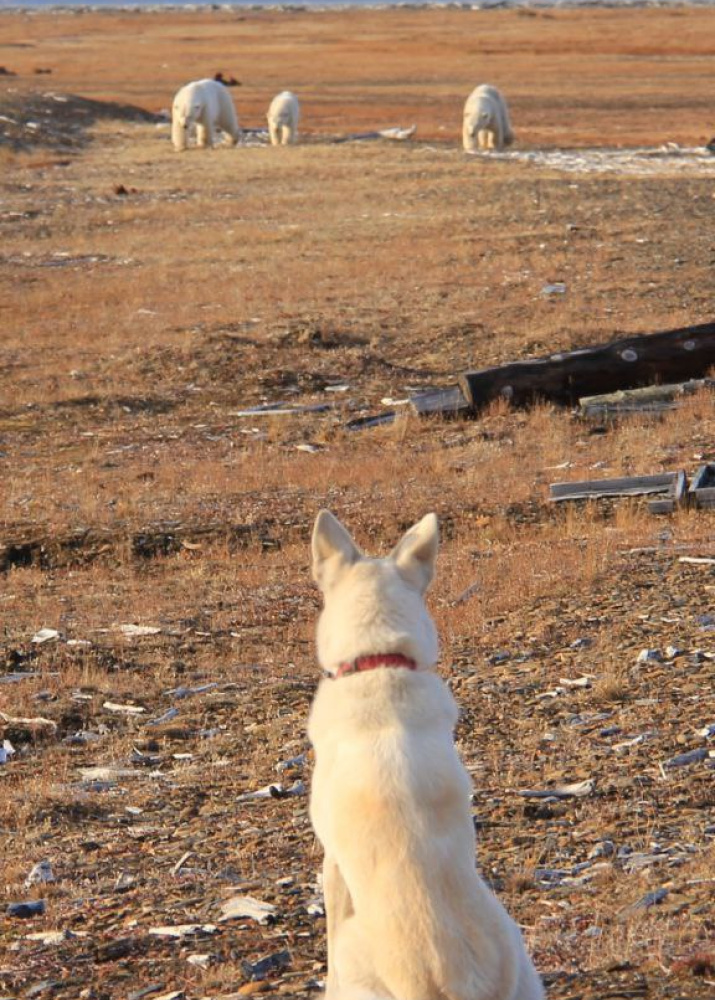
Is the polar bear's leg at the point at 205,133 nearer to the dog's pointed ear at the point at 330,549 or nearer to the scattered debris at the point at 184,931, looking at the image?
the scattered debris at the point at 184,931

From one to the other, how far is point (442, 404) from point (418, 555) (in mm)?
11895

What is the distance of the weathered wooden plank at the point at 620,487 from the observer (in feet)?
41.7

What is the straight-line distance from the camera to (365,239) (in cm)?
2812

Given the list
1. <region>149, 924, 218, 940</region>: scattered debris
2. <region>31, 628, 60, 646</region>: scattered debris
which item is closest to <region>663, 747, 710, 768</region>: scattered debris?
<region>149, 924, 218, 940</region>: scattered debris

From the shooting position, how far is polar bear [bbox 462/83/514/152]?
140ft

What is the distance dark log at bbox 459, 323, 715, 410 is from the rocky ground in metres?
0.35

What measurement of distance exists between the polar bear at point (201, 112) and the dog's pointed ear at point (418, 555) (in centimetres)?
4146

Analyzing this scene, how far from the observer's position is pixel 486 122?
1683 inches

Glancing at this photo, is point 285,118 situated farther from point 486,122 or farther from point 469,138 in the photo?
point 486,122

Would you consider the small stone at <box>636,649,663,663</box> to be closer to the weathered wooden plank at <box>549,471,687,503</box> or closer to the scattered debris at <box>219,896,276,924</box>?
the scattered debris at <box>219,896,276,924</box>

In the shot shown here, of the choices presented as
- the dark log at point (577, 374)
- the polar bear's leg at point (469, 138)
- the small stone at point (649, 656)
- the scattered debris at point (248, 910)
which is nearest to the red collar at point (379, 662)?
the scattered debris at point (248, 910)

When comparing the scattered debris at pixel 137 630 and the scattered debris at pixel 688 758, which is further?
the scattered debris at pixel 137 630

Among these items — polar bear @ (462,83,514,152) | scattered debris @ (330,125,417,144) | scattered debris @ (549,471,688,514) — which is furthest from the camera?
scattered debris @ (330,125,417,144)

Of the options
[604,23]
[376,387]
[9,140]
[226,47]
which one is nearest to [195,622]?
[376,387]
